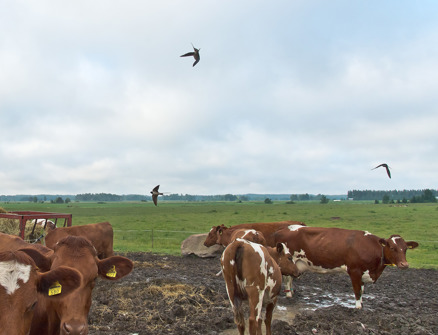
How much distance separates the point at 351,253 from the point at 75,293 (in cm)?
688

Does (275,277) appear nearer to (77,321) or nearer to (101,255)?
(77,321)

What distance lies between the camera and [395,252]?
332 inches

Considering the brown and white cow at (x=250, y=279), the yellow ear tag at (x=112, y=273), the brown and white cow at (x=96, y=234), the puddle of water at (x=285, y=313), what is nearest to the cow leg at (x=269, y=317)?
the brown and white cow at (x=250, y=279)

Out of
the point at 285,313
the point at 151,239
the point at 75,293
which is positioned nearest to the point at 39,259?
the point at 75,293

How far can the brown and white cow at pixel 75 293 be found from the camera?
11.8 ft

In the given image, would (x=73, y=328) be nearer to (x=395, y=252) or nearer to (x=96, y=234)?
(x=395, y=252)

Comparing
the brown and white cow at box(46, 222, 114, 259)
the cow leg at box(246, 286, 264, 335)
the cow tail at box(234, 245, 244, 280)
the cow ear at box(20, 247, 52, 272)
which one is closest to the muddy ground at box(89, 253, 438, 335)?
the cow leg at box(246, 286, 264, 335)

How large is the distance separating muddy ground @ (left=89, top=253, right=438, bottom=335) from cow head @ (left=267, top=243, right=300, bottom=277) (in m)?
0.87

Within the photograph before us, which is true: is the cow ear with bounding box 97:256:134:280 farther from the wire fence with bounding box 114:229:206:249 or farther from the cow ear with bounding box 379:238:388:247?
the wire fence with bounding box 114:229:206:249

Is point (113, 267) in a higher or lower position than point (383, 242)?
higher

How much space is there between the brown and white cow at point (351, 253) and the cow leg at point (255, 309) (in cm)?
357

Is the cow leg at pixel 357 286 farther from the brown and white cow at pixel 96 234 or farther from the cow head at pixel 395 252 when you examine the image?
the brown and white cow at pixel 96 234

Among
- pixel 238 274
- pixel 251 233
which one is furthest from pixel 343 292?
pixel 238 274

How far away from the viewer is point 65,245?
4.18m
